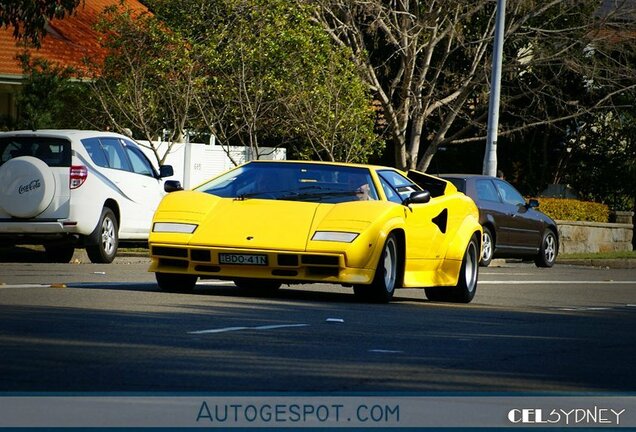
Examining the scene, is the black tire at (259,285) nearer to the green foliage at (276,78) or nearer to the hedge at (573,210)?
the green foliage at (276,78)

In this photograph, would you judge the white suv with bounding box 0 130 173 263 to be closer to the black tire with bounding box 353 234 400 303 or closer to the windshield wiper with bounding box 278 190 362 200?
the windshield wiper with bounding box 278 190 362 200

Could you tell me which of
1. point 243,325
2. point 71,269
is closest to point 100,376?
point 243,325

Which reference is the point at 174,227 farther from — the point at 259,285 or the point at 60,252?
the point at 60,252

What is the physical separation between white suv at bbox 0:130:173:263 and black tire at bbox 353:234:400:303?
654cm

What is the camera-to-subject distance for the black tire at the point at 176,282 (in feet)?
47.6

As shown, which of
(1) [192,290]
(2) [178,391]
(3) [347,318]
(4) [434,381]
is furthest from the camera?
(1) [192,290]

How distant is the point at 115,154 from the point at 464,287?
7058 millimetres

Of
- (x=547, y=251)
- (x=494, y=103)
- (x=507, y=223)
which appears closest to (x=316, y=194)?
(x=507, y=223)

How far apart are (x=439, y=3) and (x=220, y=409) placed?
96.9 ft

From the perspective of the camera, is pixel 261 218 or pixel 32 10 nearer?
pixel 261 218

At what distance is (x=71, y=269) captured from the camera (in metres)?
18.6

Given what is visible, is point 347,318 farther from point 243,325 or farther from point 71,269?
point 71,269

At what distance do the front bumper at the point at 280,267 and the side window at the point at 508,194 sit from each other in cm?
1373

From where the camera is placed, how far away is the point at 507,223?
27.5 metres
